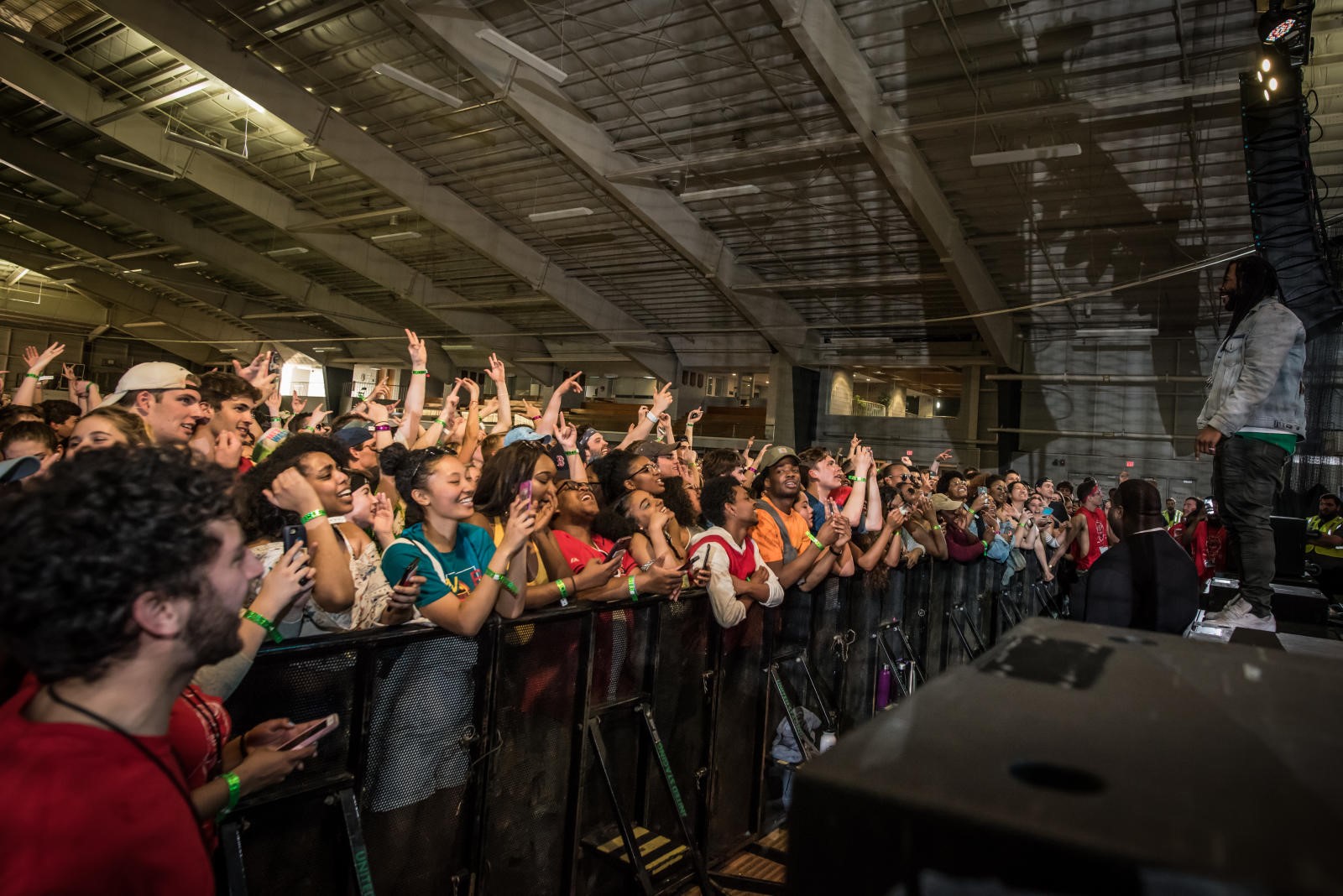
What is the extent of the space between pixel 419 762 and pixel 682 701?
4.31 feet

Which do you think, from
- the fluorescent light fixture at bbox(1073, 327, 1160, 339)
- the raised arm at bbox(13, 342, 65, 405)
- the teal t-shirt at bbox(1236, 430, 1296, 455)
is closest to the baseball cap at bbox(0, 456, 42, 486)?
the raised arm at bbox(13, 342, 65, 405)

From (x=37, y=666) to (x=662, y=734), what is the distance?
7.80 feet

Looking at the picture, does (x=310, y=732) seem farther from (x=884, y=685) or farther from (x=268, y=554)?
(x=884, y=685)

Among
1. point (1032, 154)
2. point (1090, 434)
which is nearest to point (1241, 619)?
point (1032, 154)

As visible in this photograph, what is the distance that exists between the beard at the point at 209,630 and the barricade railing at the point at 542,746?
60cm

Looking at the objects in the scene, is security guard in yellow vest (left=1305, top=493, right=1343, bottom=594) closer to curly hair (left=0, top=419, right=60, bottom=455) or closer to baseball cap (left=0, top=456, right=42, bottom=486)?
baseball cap (left=0, top=456, right=42, bottom=486)

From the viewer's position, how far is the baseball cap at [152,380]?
343cm

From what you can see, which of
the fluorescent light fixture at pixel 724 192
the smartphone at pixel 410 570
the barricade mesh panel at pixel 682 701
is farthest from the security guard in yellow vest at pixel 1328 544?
the fluorescent light fixture at pixel 724 192

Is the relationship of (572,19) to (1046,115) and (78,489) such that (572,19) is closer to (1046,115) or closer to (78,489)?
(1046,115)

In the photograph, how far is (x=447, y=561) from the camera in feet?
9.09

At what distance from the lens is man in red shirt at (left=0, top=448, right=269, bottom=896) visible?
1.10 m

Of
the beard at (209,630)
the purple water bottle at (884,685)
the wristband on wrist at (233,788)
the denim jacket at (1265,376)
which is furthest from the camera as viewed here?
the purple water bottle at (884,685)

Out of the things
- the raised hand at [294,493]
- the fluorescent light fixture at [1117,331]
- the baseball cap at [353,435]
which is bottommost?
the raised hand at [294,493]

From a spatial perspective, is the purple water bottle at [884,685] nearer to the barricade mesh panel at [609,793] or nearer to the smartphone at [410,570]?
the barricade mesh panel at [609,793]
